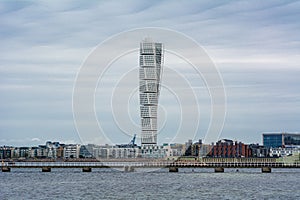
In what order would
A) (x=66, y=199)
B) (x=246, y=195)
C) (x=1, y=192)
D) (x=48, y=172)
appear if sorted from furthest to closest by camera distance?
(x=48, y=172)
(x=1, y=192)
(x=246, y=195)
(x=66, y=199)

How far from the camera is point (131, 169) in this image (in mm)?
182625

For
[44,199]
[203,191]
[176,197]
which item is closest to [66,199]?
[44,199]

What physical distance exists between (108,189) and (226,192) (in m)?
16.7

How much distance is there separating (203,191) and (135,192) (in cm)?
906

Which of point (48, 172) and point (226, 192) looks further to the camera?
point (48, 172)

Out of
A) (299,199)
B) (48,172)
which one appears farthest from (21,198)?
(48,172)

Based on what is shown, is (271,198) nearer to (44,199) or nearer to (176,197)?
(176,197)

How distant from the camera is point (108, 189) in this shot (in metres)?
102

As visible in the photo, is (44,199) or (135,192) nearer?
(44,199)

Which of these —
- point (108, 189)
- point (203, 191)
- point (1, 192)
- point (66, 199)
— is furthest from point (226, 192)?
point (1, 192)

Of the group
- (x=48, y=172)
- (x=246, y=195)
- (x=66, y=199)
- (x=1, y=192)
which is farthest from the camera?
(x=48, y=172)

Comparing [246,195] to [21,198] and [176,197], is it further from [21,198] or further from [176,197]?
[21,198]

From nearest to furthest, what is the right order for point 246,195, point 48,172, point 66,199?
point 66,199
point 246,195
point 48,172

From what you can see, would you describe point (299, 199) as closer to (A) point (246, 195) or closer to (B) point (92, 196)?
(A) point (246, 195)
